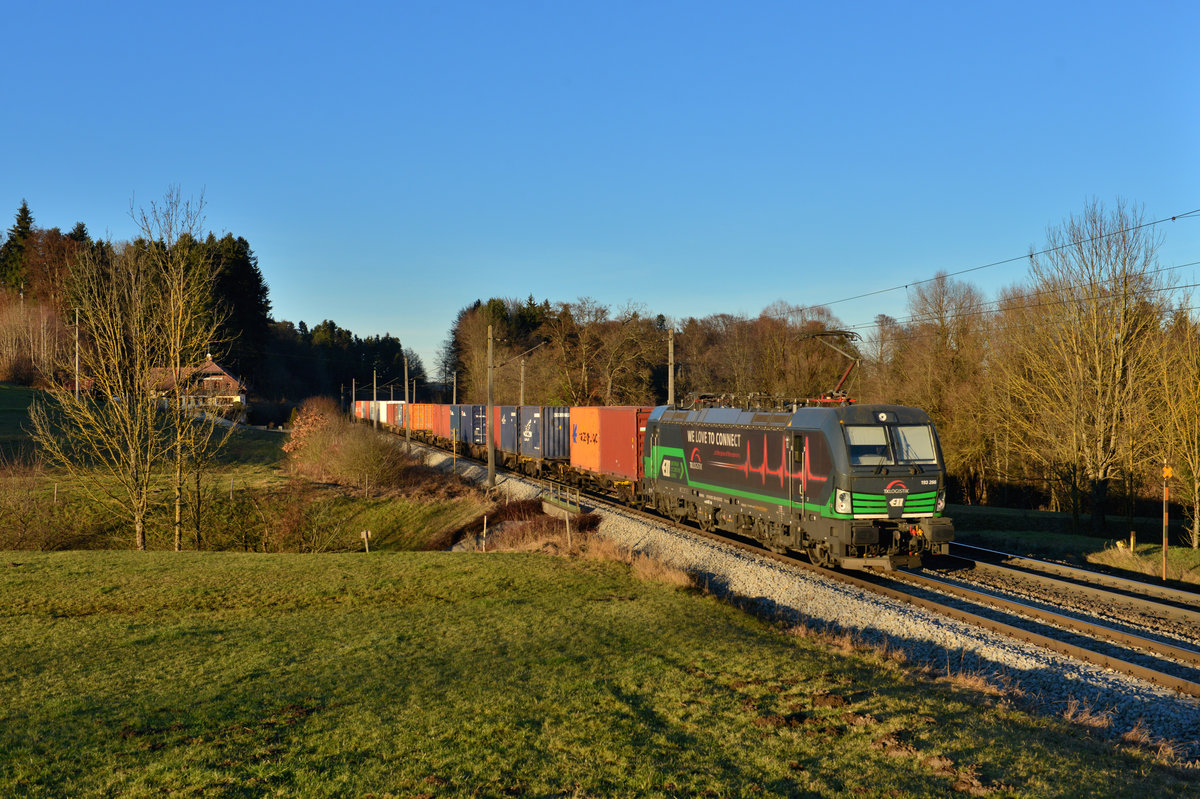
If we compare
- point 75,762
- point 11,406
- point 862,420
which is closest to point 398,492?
point 862,420

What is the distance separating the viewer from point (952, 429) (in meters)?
40.0

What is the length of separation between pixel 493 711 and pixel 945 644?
22.7 ft

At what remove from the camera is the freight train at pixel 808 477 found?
14875 millimetres

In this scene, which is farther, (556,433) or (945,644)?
(556,433)

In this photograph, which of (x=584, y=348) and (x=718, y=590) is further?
(x=584, y=348)

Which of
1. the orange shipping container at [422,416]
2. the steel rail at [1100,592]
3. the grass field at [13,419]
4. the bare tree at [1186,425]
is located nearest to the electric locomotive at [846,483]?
the steel rail at [1100,592]

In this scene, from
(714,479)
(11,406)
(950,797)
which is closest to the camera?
(950,797)

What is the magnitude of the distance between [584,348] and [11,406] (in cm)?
4172

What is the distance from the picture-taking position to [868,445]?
15.0 metres

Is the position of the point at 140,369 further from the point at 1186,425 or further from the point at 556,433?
the point at 1186,425

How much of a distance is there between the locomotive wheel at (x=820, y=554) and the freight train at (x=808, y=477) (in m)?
0.03

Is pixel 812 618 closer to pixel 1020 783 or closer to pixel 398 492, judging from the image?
pixel 1020 783

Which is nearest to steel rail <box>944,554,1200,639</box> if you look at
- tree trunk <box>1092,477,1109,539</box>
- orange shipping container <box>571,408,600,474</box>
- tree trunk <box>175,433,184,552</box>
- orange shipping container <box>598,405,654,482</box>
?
tree trunk <box>1092,477,1109,539</box>

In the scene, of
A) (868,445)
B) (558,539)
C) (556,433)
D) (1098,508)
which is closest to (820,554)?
(868,445)
